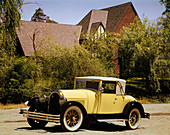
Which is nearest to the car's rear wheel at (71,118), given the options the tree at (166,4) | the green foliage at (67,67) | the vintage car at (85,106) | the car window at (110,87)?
→ the vintage car at (85,106)

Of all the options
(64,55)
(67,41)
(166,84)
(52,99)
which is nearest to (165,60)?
(166,84)

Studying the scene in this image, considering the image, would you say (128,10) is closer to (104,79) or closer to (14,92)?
(14,92)

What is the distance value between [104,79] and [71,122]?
2.10 m

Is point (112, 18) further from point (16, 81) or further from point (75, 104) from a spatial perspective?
point (75, 104)

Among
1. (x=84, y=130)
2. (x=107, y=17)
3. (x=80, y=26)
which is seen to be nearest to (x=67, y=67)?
(x=84, y=130)

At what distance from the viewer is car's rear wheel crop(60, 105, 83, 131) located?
7.90m

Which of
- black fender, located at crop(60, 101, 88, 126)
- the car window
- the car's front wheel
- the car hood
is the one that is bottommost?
the car's front wheel

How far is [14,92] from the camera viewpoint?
16.0 m

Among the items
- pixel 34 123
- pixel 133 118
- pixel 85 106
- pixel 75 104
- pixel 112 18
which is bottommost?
pixel 34 123

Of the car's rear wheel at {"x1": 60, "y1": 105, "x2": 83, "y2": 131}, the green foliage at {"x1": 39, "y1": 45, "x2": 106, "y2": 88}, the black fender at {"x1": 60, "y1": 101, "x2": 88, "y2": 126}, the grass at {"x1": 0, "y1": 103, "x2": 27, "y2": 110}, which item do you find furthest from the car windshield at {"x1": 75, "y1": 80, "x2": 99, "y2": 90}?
the green foliage at {"x1": 39, "y1": 45, "x2": 106, "y2": 88}

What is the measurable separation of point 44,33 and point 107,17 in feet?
39.5

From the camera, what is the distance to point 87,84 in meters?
9.64

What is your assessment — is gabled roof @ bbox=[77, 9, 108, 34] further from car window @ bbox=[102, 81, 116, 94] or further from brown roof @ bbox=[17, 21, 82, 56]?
car window @ bbox=[102, 81, 116, 94]

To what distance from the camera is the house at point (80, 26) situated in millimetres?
35844
